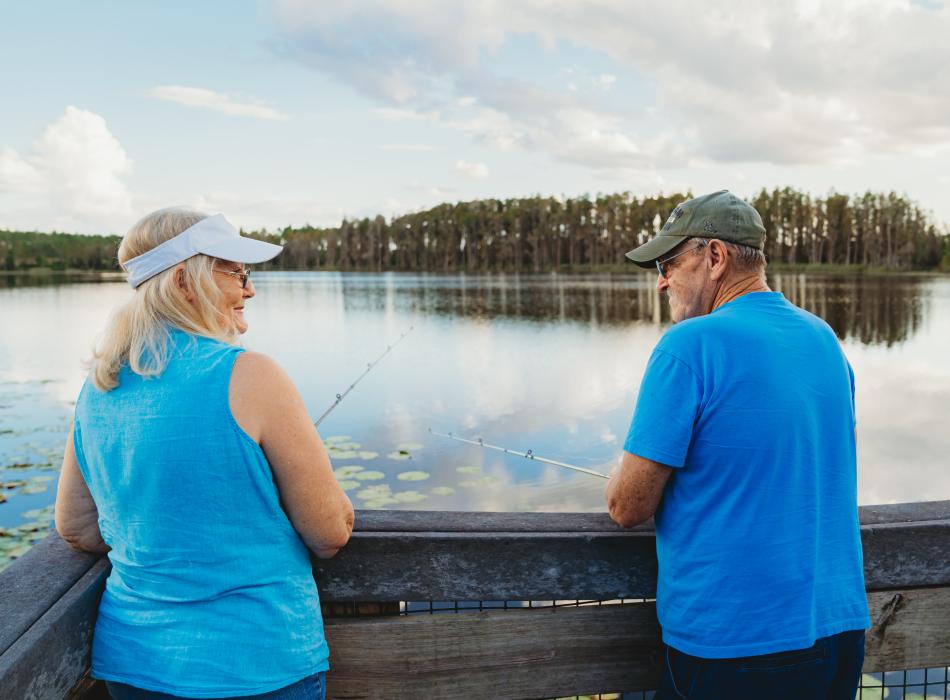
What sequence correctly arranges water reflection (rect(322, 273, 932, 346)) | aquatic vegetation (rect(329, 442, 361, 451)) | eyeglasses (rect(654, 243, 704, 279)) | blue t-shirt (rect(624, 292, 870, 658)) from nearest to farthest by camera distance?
blue t-shirt (rect(624, 292, 870, 658)), eyeglasses (rect(654, 243, 704, 279)), aquatic vegetation (rect(329, 442, 361, 451)), water reflection (rect(322, 273, 932, 346))

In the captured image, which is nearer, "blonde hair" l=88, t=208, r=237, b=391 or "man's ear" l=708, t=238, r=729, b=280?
"blonde hair" l=88, t=208, r=237, b=391

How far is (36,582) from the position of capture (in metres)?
1.58

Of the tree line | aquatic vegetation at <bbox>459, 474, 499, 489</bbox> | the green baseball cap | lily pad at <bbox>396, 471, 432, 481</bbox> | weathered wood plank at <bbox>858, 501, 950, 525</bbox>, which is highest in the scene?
the tree line

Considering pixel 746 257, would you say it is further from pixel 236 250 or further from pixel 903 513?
pixel 236 250

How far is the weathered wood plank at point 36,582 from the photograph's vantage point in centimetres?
140

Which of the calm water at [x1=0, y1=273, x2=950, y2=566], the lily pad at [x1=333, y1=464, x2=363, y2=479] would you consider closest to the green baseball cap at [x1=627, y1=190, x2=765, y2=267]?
the calm water at [x1=0, y1=273, x2=950, y2=566]

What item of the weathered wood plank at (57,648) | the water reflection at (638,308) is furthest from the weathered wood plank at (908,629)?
the water reflection at (638,308)

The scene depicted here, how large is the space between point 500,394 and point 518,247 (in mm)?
115133

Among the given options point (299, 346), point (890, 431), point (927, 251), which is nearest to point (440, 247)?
point (927, 251)

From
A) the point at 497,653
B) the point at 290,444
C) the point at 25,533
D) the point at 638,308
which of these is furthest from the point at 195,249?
the point at 638,308

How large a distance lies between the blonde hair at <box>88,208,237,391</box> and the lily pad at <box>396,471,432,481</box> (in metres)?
7.94

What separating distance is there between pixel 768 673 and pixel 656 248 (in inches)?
41.4

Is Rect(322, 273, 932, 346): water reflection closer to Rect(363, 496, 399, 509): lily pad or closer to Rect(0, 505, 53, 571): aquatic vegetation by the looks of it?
Rect(363, 496, 399, 509): lily pad

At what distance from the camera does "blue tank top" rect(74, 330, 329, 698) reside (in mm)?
1451
